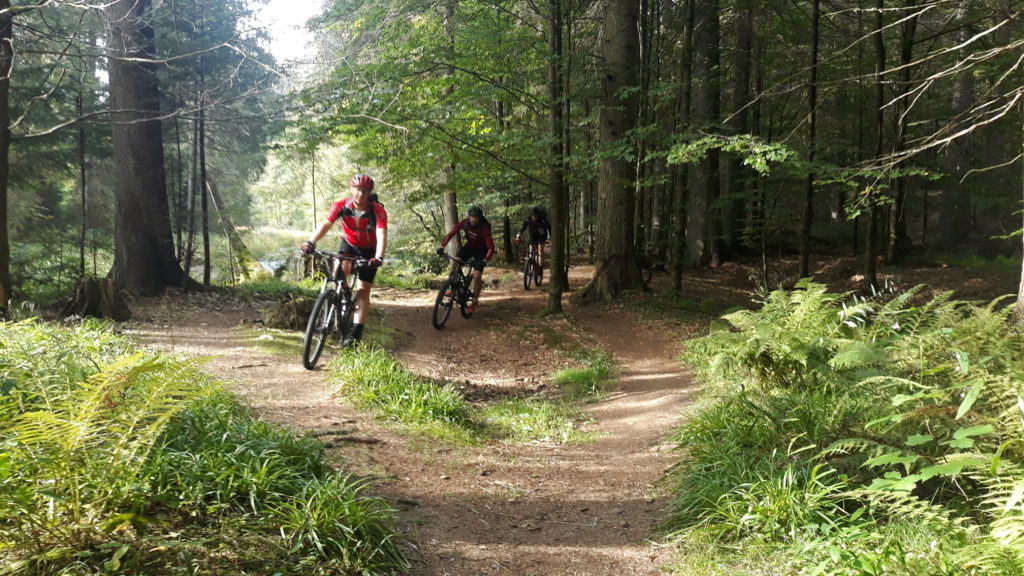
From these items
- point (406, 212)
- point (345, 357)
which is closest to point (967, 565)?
point (345, 357)

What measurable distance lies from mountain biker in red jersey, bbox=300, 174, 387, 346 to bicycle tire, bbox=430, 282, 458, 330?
304cm

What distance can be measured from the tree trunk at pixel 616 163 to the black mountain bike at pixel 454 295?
275 centimetres

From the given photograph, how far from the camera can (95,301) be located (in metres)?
8.19

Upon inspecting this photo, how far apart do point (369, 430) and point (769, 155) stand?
652cm

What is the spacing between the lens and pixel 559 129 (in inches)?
429

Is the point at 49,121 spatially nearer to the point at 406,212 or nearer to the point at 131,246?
the point at 131,246

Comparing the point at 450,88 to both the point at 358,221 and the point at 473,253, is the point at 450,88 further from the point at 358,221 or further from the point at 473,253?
the point at 358,221

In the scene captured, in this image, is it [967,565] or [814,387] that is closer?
[967,565]

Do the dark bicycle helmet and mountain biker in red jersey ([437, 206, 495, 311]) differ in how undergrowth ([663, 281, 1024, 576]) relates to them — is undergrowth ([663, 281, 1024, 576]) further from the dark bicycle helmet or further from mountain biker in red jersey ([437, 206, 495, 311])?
mountain biker in red jersey ([437, 206, 495, 311])

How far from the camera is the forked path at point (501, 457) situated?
323cm

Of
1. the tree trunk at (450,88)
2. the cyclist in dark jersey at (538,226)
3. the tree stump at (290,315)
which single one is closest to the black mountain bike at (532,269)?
the cyclist in dark jersey at (538,226)

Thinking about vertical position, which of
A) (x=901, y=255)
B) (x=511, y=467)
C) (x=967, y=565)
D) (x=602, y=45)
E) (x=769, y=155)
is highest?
(x=602, y=45)

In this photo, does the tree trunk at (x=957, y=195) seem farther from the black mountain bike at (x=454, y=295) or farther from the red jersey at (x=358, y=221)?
the red jersey at (x=358, y=221)

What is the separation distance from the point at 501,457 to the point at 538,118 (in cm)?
990
